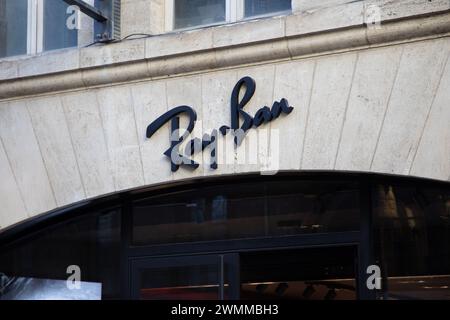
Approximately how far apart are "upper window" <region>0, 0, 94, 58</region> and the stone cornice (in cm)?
57

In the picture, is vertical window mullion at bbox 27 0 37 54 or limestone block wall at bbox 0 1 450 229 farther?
vertical window mullion at bbox 27 0 37 54

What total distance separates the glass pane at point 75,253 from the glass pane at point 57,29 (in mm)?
1867

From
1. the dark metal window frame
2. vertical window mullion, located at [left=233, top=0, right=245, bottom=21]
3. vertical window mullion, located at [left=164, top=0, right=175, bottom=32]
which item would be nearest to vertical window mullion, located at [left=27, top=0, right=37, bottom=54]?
the dark metal window frame

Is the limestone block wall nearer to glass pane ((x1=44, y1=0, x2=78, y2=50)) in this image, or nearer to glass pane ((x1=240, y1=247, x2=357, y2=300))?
glass pane ((x1=44, y1=0, x2=78, y2=50))

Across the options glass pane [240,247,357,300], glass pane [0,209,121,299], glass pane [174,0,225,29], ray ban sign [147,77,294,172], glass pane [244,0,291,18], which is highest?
glass pane [174,0,225,29]

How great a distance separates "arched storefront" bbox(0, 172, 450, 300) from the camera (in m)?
9.53

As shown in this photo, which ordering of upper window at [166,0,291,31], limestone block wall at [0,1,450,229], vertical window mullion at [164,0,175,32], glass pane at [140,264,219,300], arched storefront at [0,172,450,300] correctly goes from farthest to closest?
vertical window mullion at [164,0,175,32] < glass pane at [140,264,219,300] < upper window at [166,0,291,31] < arched storefront at [0,172,450,300] < limestone block wall at [0,1,450,229]

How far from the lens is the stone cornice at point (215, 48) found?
30.1 feet

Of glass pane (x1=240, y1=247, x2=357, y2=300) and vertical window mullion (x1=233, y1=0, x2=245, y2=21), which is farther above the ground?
vertical window mullion (x1=233, y1=0, x2=245, y2=21)

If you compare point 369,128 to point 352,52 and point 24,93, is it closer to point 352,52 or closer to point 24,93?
point 352,52

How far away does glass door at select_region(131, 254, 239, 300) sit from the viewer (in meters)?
10.3

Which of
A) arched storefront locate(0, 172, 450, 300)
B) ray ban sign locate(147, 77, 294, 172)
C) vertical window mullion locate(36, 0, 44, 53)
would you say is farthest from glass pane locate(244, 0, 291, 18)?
vertical window mullion locate(36, 0, 44, 53)

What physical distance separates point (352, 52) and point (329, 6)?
18.2 inches

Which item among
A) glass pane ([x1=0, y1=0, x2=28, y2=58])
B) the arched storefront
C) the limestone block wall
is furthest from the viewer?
glass pane ([x1=0, y1=0, x2=28, y2=58])
